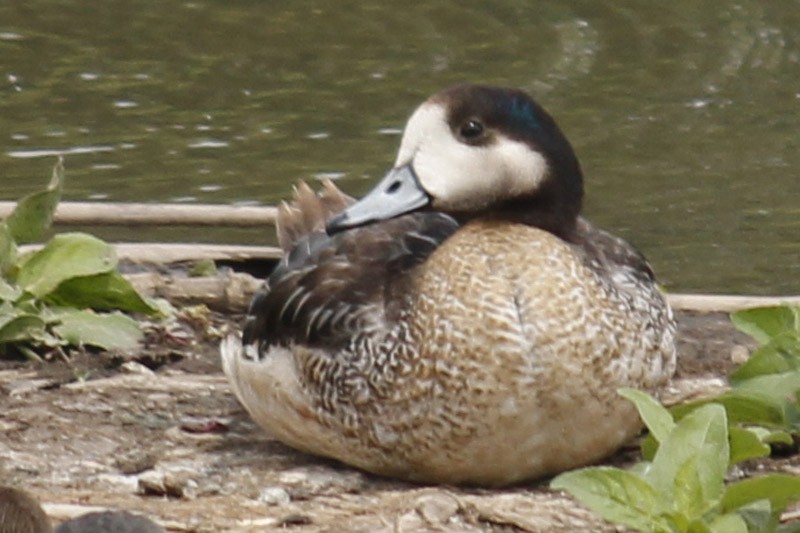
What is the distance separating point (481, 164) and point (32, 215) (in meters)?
1.77

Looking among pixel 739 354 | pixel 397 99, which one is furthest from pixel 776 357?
pixel 397 99

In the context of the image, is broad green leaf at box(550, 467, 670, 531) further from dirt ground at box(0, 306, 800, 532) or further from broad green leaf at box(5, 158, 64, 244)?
broad green leaf at box(5, 158, 64, 244)

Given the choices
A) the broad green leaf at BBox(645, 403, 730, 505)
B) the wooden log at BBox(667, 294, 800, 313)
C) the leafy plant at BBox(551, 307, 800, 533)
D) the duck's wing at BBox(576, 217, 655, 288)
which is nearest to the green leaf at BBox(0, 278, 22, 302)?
the duck's wing at BBox(576, 217, 655, 288)

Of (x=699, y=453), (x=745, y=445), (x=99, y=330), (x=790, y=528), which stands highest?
(x=699, y=453)

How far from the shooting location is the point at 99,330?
6777mm

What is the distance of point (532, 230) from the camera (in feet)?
18.9

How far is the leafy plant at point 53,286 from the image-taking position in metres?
6.68

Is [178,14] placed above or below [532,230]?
below

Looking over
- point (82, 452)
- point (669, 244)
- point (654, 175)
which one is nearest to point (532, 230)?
point (82, 452)

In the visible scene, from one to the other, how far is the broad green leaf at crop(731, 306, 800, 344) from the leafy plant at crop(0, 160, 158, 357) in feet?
6.60

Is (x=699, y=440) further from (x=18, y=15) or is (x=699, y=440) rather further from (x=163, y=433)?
(x=18, y=15)

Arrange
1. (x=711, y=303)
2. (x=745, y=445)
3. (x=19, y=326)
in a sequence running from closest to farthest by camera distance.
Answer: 1. (x=745, y=445)
2. (x=19, y=326)
3. (x=711, y=303)

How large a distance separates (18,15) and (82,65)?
3.55 feet

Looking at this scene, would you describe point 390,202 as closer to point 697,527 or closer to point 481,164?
point 481,164
